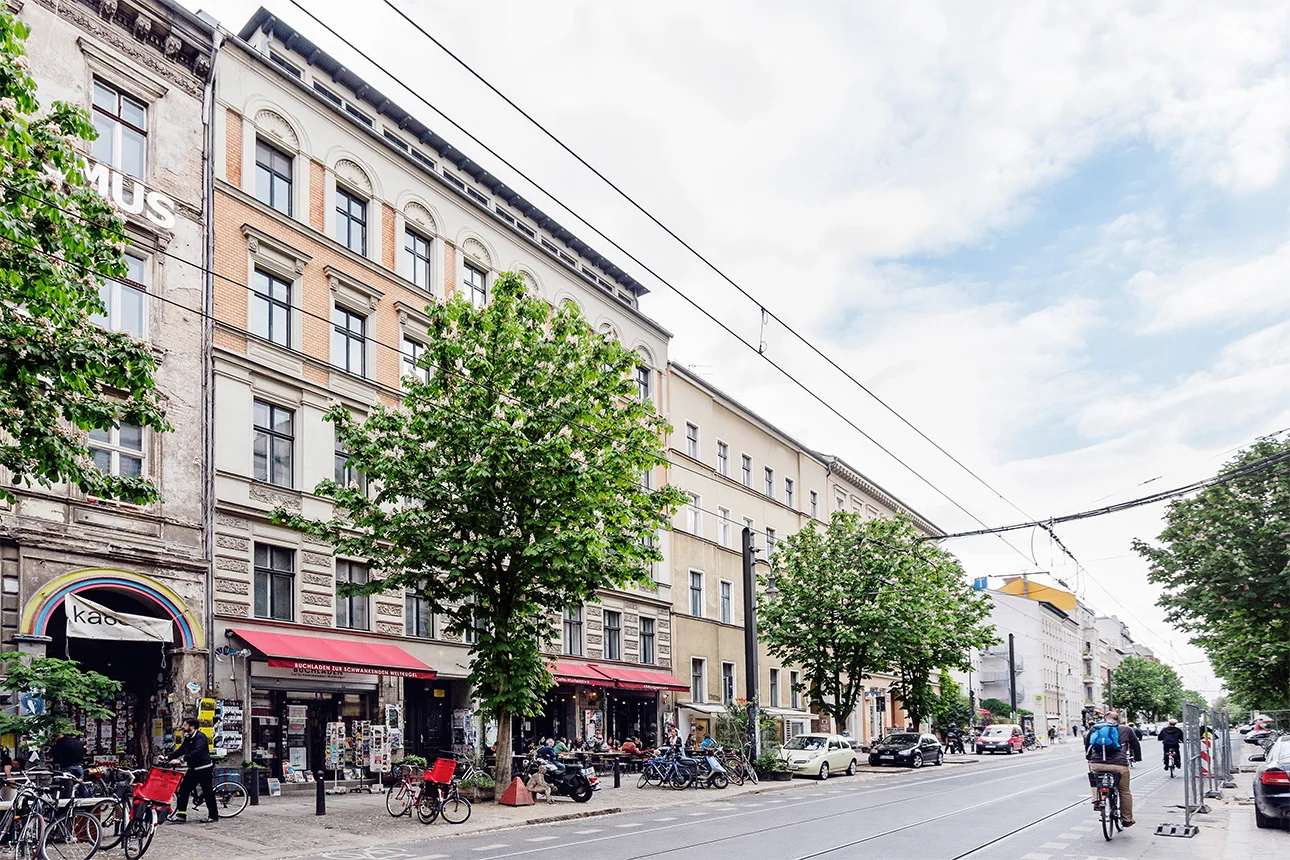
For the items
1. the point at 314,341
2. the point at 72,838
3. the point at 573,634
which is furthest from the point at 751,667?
the point at 72,838

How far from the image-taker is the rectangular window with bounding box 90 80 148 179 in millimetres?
23469

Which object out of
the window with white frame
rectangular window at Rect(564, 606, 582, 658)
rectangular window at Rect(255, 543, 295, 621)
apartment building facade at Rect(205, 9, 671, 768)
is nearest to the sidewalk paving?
apartment building facade at Rect(205, 9, 671, 768)

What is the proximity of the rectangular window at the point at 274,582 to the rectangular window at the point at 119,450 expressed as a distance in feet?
12.3

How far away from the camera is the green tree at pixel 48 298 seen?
1343 centimetres

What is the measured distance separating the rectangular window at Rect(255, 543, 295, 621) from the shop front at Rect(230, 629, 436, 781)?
685 mm

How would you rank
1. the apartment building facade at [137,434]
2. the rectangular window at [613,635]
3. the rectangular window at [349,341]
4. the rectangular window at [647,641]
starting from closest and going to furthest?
the apartment building facade at [137,434], the rectangular window at [349,341], the rectangular window at [613,635], the rectangular window at [647,641]

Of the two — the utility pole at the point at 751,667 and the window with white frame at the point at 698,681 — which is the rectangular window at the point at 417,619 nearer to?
the utility pole at the point at 751,667

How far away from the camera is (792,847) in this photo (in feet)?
52.8

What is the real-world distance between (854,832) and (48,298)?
13662mm

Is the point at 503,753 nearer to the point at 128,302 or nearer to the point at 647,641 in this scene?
the point at 128,302

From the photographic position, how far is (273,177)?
28188 millimetres

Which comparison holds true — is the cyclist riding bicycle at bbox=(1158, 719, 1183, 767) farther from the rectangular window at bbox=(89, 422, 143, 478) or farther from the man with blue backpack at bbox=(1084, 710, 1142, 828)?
the rectangular window at bbox=(89, 422, 143, 478)

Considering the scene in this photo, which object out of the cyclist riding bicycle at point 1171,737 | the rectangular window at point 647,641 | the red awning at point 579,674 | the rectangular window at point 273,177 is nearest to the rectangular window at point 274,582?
the rectangular window at point 273,177

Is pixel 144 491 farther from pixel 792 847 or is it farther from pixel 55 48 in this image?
pixel 55 48
